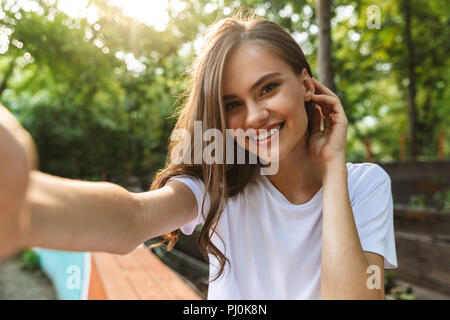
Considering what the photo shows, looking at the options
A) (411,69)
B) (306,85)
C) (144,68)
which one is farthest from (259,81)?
(411,69)

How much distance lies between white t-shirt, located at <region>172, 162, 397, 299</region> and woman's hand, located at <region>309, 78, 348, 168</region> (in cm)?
18

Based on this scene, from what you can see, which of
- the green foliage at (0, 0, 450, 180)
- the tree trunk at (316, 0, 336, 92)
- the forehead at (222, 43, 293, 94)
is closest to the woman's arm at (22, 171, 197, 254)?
the forehead at (222, 43, 293, 94)

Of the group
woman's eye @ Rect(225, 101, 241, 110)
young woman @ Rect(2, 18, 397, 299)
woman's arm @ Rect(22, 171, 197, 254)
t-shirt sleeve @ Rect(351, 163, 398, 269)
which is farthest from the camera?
woman's eye @ Rect(225, 101, 241, 110)

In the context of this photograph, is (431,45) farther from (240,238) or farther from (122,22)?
(240,238)

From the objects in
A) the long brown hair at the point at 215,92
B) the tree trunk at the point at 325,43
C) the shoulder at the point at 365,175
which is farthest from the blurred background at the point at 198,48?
the shoulder at the point at 365,175

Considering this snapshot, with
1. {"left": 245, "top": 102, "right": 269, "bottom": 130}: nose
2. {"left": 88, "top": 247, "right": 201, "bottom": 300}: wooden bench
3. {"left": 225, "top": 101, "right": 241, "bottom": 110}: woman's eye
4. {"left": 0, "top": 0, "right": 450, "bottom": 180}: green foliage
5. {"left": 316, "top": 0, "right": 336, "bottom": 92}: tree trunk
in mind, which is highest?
{"left": 0, "top": 0, "right": 450, "bottom": 180}: green foliage

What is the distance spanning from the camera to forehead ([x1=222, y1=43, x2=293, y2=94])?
1.29 m

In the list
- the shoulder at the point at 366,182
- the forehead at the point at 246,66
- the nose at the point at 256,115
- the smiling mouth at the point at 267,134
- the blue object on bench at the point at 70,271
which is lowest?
the blue object on bench at the point at 70,271

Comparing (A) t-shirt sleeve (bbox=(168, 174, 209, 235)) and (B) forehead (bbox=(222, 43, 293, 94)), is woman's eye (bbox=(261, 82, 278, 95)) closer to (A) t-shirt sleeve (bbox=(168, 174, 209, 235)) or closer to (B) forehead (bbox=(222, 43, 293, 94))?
(B) forehead (bbox=(222, 43, 293, 94))

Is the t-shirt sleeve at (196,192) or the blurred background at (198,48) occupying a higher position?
the blurred background at (198,48)

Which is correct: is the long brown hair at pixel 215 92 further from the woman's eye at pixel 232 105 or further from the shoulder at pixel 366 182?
the shoulder at pixel 366 182

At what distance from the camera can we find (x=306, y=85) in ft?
4.89

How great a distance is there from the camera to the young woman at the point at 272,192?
43.2 inches

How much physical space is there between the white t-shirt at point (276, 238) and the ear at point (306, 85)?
35 centimetres
